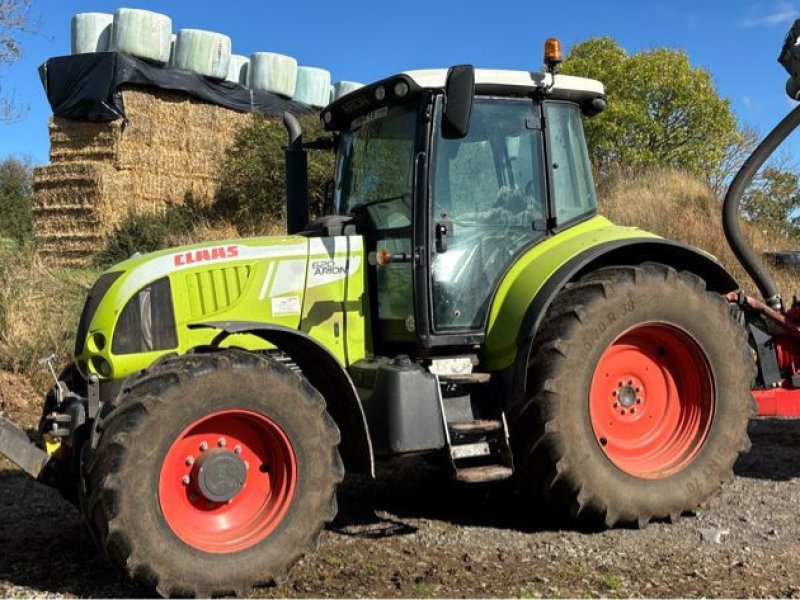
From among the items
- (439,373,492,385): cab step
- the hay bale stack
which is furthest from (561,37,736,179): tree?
(439,373,492,385): cab step

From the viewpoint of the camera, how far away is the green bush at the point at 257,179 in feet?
55.8

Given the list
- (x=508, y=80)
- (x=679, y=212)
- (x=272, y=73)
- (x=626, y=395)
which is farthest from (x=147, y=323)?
(x=272, y=73)

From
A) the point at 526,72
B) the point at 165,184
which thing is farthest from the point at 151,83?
the point at 526,72

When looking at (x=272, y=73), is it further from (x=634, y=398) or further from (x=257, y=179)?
(x=634, y=398)

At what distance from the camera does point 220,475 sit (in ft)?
13.3

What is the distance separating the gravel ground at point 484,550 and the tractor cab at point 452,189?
1043 millimetres

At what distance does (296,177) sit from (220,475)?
2233 mm

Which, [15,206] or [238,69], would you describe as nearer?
[238,69]

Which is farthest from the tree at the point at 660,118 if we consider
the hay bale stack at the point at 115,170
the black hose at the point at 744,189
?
the black hose at the point at 744,189

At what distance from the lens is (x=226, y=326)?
4223mm

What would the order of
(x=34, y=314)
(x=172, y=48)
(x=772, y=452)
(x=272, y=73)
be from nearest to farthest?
(x=772, y=452)
(x=34, y=314)
(x=172, y=48)
(x=272, y=73)

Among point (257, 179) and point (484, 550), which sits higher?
point (257, 179)

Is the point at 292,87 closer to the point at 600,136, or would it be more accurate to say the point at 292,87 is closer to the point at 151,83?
the point at 151,83

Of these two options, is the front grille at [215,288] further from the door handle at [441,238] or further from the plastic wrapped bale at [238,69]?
the plastic wrapped bale at [238,69]
